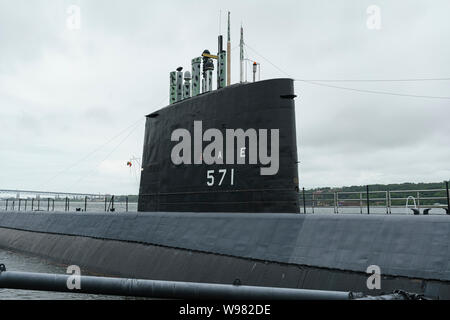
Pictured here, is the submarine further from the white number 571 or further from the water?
the water

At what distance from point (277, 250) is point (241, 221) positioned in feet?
5.41

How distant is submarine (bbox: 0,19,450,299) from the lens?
7961 millimetres

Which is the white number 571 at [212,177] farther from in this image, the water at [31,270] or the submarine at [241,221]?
the water at [31,270]

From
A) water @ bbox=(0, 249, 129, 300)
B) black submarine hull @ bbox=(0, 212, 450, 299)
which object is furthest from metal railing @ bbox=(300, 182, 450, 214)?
water @ bbox=(0, 249, 129, 300)

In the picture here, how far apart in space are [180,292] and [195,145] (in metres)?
7.58

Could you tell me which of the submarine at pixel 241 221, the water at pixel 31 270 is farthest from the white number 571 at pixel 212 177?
the water at pixel 31 270

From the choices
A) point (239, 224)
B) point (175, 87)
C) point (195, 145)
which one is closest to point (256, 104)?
point (195, 145)

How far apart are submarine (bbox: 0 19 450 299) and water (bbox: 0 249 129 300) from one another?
1.14 m

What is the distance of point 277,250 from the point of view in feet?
31.6

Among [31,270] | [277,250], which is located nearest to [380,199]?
[277,250]

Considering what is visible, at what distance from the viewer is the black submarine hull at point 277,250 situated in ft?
24.9

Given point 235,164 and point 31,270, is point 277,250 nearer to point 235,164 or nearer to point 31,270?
point 235,164

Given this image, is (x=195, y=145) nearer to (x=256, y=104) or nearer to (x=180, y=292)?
(x=256, y=104)

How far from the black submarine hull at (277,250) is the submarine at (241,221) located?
0.03 metres
